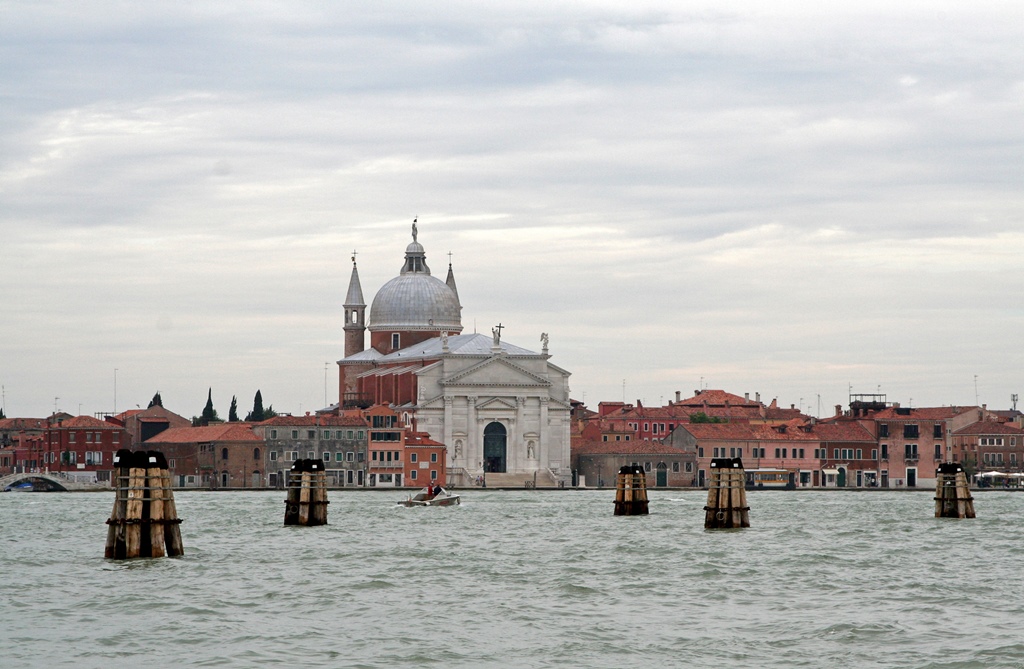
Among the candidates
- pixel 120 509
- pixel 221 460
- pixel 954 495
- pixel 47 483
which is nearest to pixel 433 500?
pixel 954 495

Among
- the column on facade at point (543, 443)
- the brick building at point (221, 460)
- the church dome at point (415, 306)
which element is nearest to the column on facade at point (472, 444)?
the column on facade at point (543, 443)

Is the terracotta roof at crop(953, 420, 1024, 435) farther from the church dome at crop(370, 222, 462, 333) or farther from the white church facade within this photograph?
the church dome at crop(370, 222, 462, 333)

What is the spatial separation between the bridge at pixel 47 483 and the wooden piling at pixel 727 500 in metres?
44.4

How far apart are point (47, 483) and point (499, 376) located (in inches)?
911

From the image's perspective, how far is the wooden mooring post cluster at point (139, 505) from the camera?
27359 millimetres

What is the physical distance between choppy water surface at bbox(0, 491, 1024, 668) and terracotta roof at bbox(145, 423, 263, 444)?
40.5 meters

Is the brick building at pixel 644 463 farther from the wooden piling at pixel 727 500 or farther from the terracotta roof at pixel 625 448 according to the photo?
the wooden piling at pixel 727 500

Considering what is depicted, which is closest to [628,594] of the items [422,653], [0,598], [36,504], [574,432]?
[422,653]

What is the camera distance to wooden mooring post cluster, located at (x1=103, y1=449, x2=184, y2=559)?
27359 millimetres

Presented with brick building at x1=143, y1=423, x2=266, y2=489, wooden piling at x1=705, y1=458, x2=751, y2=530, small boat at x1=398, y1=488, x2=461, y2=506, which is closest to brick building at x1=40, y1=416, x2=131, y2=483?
brick building at x1=143, y1=423, x2=266, y2=489

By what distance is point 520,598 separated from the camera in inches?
1015

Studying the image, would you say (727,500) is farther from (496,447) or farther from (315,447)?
(496,447)

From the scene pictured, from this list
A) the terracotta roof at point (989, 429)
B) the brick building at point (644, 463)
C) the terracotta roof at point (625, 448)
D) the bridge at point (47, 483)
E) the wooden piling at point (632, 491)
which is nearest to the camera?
the wooden piling at point (632, 491)

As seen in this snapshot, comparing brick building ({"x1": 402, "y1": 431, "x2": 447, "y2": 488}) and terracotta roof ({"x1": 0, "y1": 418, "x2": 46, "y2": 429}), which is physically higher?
terracotta roof ({"x1": 0, "y1": 418, "x2": 46, "y2": 429})
